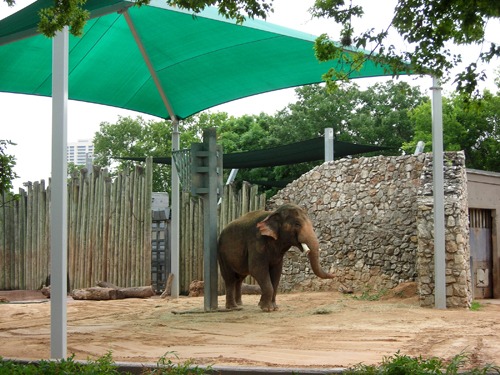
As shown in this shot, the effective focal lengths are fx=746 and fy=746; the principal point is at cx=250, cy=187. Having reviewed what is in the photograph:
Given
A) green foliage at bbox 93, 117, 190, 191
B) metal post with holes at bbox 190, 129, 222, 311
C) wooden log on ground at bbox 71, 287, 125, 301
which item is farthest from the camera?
green foliage at bbox 93, 117, 190, 191

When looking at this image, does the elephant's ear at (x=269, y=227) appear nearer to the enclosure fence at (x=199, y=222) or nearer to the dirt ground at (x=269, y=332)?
the dirt ground at (x=269, y=332)

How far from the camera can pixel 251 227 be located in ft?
36.6

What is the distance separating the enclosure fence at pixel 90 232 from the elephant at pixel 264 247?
12.6 ft

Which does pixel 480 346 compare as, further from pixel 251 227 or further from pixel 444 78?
pixel 251 227

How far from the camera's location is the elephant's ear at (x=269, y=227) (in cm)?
1056

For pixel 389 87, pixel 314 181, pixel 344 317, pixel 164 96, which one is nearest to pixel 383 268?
pixel 314 181

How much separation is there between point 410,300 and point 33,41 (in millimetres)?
7004

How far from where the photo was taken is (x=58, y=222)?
6453 mm

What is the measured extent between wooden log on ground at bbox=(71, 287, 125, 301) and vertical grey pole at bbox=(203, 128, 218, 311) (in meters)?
3.21

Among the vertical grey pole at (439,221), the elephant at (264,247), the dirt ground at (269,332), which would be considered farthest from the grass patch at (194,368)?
the vertical grey pole at (439,221)

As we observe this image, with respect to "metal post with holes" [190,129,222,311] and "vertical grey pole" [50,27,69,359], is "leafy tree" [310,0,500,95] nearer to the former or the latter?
"vertical grey pole" [50,27,69,359]

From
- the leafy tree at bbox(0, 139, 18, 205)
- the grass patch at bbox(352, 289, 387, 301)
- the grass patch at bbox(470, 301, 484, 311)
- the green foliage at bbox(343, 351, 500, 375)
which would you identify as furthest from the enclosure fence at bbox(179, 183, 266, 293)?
the green foliage at bbox(343, 351, 500, 375)

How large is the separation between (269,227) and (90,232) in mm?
6135

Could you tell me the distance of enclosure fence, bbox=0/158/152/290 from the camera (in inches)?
592
